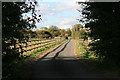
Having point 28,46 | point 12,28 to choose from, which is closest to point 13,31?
point 12,28

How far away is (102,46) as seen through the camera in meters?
10.9

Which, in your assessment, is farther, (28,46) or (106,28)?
(28,46)

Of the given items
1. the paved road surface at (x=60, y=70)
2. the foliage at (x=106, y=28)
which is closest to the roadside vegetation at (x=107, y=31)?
the foliage at (x=106, y=28)

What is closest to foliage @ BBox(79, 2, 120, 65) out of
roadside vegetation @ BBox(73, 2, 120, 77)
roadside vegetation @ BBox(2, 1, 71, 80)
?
roadside vegetation @ BBox(73, 2, 120, 77)

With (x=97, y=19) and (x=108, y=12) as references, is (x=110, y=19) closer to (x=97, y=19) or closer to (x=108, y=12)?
(x=108, y=12)

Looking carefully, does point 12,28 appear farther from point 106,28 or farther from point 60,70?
point 106,28

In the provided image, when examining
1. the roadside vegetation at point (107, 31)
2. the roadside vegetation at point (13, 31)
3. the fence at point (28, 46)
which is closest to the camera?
the roadside vegetation at point (13, 31)

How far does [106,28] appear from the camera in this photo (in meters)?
10.1

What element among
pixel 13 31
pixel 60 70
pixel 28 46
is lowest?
pixel 60 70

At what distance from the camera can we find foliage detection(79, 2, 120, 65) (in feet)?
32.1

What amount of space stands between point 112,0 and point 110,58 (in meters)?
3.29

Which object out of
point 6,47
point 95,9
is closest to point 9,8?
point 6,47

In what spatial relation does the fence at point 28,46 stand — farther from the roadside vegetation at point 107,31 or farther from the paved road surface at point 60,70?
the roadside vegetation at point 107,31

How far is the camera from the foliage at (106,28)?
9.79 meters
